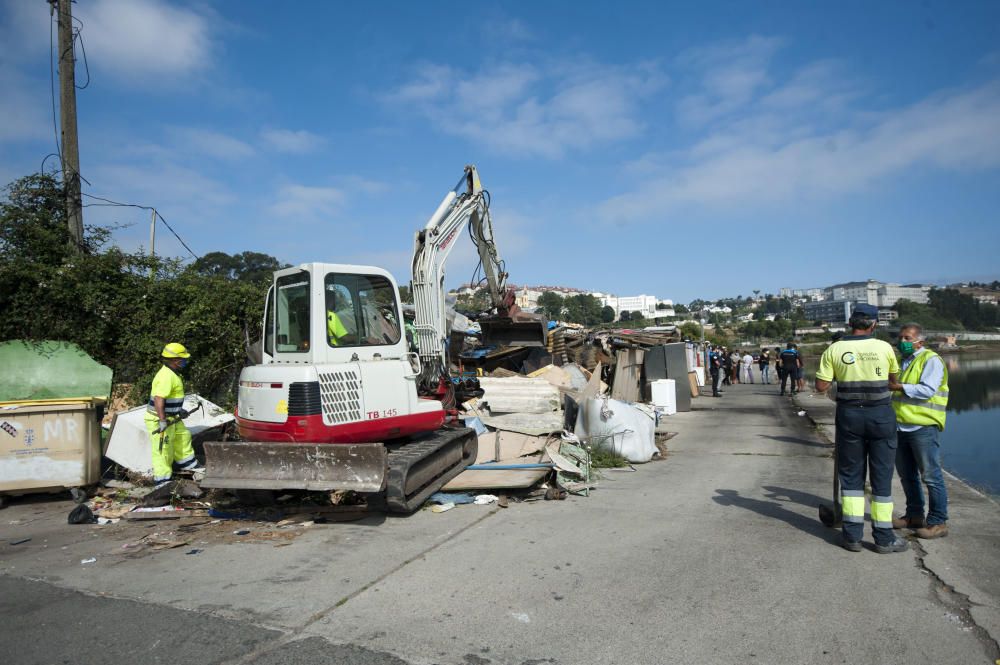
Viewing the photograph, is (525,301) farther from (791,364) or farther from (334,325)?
(334,325)

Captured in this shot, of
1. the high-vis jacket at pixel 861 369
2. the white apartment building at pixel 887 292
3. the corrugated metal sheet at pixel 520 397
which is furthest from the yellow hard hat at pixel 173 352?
the white apartment building at pixel 887 292

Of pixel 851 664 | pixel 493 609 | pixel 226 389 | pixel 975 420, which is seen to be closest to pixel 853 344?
pixel 851 664

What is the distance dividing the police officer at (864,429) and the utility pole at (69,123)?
Answer: 1145 cm

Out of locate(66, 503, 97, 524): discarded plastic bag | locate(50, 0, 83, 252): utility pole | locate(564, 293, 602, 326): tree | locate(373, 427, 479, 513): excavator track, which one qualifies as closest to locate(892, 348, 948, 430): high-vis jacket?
locate(373, 427, 479, 513): excavator track

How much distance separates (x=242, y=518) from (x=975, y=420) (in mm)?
16844

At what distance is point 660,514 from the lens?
6.07 m

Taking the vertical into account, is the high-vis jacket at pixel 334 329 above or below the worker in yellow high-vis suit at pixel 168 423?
above

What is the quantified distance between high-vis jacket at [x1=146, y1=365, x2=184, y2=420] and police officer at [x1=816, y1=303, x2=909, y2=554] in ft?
22.5

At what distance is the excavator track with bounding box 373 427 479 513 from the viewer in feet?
18.1

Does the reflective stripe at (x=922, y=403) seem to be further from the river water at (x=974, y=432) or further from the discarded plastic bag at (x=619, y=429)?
the discarded plastic bag at (x=619, y=429)

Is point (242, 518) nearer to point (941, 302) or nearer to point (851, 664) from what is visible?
point (851, 664)

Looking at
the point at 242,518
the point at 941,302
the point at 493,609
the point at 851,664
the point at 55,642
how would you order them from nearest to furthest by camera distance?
the point at 851,664 < the point at 55,642 < the point at 493,609 < the point at 242,518 < the point at 941,302

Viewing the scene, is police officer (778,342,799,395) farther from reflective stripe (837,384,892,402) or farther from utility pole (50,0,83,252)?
utility pole (50,0,83,252)

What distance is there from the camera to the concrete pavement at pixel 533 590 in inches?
133
